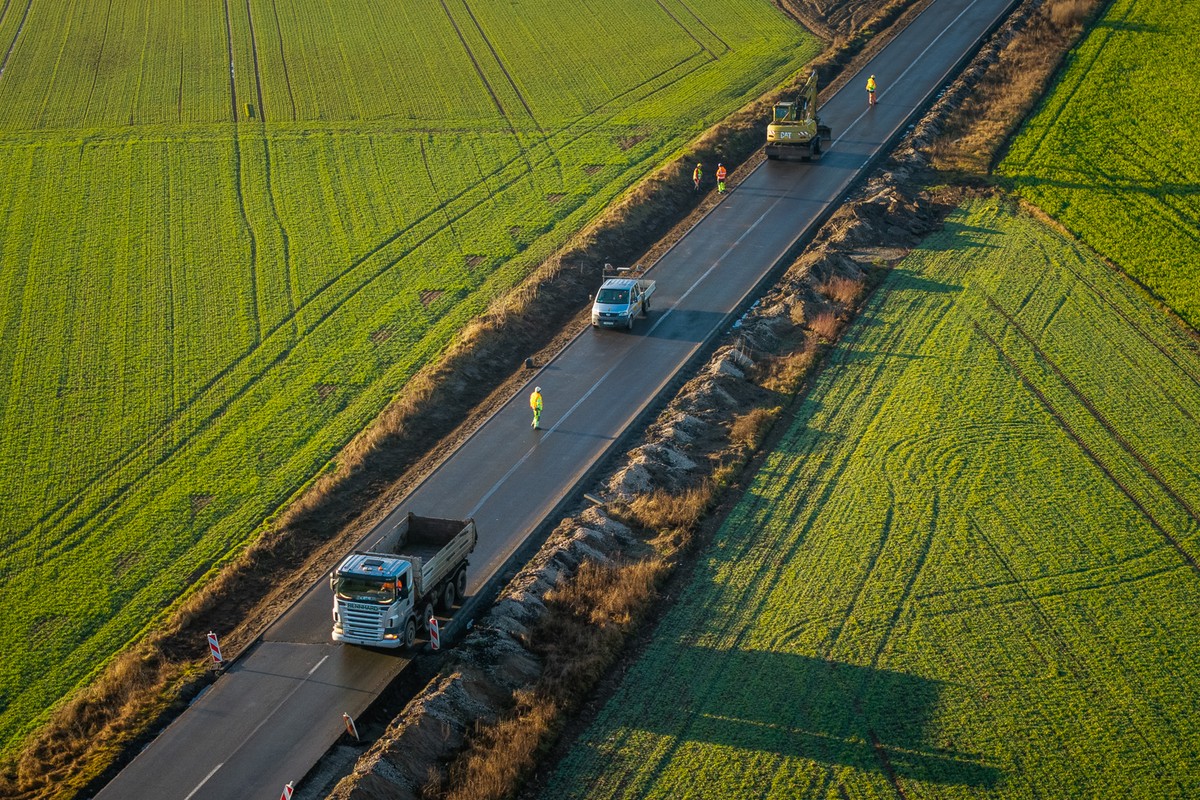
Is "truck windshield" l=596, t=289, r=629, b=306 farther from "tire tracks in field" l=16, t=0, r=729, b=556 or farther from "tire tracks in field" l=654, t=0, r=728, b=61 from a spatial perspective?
"tire tracks in field" l=654, t=0, r=728, b=61

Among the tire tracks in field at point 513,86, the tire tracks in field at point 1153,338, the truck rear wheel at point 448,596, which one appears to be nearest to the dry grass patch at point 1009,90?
the tire tracks in field at point 1153,338

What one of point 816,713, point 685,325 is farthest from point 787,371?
point 816,713

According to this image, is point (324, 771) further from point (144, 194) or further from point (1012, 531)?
point (144, 194)

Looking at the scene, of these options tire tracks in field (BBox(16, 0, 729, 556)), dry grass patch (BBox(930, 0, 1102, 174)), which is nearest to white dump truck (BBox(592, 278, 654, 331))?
tire tracks in field (BBox(16, 0, 729, 556))

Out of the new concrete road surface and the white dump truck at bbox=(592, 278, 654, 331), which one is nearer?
the new concrete road surface

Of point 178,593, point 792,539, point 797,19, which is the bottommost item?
point 178,593

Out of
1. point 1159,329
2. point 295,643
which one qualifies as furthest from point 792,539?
point 1159,329

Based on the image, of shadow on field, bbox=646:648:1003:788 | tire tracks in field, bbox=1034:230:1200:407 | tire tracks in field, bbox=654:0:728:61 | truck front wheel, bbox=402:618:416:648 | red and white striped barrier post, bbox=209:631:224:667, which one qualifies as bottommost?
red and white striped barrier post, bbox=209:631:224:667
